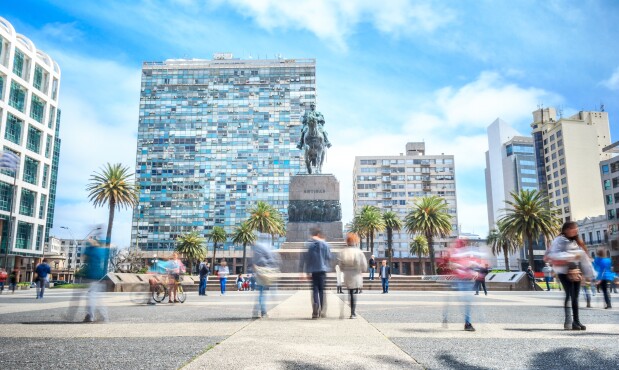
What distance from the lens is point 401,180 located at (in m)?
118

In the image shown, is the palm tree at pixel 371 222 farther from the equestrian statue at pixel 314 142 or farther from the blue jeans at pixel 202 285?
the blue jeans at pixel 202 285

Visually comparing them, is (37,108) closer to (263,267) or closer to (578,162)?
(263,267)

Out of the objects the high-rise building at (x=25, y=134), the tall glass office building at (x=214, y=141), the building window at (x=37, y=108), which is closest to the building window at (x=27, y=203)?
the high-rise building at (x=25, y=134)

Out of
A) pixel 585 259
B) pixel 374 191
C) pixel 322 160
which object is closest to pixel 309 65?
pixel 374 191

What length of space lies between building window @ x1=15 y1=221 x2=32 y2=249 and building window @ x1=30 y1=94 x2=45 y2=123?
12.9 meters

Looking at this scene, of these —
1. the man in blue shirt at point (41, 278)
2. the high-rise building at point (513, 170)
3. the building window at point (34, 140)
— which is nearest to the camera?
the man in blue shirt at point (41, 278)

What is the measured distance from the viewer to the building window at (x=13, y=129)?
50928 mm

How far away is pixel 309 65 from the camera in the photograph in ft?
362

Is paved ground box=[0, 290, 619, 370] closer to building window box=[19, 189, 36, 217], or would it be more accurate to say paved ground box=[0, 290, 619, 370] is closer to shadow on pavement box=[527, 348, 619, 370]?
shadow on pavement box=[527, 348, 619, 370]

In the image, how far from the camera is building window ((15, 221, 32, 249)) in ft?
172

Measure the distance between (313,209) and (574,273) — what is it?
24582 mm

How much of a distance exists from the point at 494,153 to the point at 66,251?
568ft

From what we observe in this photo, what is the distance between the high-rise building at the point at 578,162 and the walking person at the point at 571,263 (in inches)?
3838

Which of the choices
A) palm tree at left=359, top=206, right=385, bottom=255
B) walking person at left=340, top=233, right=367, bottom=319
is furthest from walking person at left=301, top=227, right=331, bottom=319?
palm tree at left=359, top=206, right=385, bottom=255
